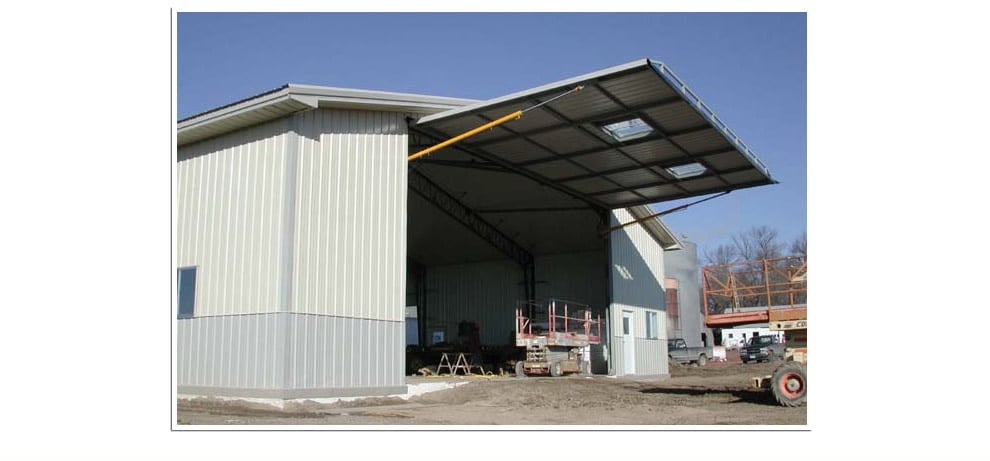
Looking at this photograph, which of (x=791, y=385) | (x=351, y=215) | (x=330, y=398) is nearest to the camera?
(x=791, y=385)

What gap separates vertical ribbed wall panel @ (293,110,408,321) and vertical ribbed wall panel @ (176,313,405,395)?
37 centimetres

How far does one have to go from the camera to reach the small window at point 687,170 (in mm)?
25125

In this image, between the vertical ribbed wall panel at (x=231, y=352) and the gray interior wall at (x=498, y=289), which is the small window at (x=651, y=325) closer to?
the gray interior wall at (x=498, y=289)

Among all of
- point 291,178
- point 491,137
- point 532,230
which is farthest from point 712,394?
point 532,230

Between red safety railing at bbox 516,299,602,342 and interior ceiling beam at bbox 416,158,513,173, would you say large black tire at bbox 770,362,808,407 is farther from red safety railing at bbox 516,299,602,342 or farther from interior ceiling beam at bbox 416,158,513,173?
red safety railing at bbox 516,299,602,342

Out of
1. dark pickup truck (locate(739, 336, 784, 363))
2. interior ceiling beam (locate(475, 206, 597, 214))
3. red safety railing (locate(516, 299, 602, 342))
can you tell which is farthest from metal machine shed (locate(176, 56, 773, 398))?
dark pickup truck (locate(739, 336, 784, 363))

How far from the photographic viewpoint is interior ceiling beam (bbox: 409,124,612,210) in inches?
854

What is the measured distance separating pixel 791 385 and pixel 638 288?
16805 mm

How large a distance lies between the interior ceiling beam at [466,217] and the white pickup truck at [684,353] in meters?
15.8

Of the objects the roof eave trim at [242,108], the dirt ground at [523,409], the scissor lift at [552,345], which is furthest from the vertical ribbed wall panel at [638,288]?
the roof eave trim at [242,108]

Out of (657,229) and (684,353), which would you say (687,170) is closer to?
(657,229)

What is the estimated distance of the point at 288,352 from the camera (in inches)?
672

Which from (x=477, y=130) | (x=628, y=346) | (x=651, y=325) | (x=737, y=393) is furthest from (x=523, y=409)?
(x=651, y=325)
